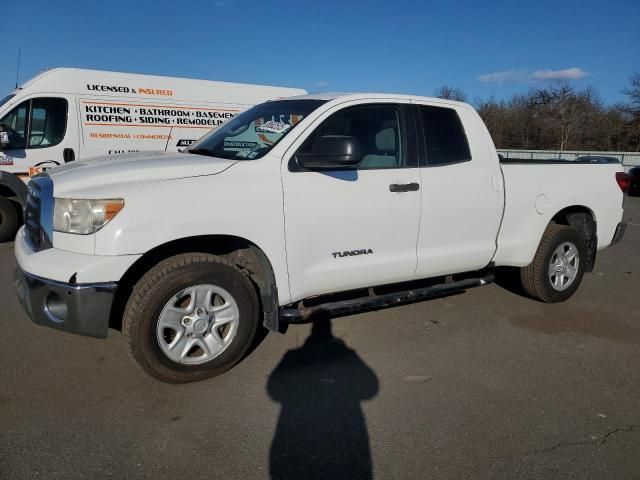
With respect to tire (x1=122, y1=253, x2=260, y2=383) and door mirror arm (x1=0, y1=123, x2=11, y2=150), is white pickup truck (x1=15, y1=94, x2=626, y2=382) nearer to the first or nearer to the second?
tire (x1=122, y1=253, x2=260, y2=383)

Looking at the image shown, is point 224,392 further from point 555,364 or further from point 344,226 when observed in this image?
point 555,364

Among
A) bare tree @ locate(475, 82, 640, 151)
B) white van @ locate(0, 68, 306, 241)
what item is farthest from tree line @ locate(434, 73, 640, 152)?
white van @ locate(0, 68, 306, 241)

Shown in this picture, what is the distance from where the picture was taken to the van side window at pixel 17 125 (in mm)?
7691

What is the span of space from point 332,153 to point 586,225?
11.0 ft

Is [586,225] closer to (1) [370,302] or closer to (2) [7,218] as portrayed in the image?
(1) [370,302]

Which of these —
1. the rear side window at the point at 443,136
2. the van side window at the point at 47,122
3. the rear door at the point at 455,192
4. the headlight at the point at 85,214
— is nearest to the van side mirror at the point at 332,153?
the rear door at the point at 455,192

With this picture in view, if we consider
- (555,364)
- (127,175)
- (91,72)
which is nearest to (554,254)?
(555,364)

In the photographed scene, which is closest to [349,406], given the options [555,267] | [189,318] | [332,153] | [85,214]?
[189,318]

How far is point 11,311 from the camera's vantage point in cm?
444

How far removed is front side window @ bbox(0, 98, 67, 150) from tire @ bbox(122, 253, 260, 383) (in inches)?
247

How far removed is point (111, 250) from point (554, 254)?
3993 mm

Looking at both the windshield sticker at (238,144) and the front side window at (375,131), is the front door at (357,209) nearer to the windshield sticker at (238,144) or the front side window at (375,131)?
the front side window at (375,131)

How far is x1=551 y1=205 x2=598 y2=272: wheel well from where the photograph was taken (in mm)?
5086

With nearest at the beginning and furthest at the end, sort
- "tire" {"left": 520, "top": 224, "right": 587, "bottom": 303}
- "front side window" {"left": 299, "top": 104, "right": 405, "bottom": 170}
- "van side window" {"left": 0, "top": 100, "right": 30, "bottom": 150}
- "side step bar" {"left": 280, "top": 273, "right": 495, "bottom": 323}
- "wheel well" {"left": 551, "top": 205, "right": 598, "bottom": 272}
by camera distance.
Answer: "side step bar" {"left": 280, "top": 273, "right": 495, "bottom": 323}, "front side window" {"left": 299, "top": 104, "right": 405, "bottom": 170}, "tire" {"left": 520, "top": 224, "right": 587, "bottom": 303}, "wheel well" {"left": 551, "top": 205, "right": 598, "bottom": 272}, "van side window" {"left": 0, "top": 100, "right": 30, "bottom": 150}
